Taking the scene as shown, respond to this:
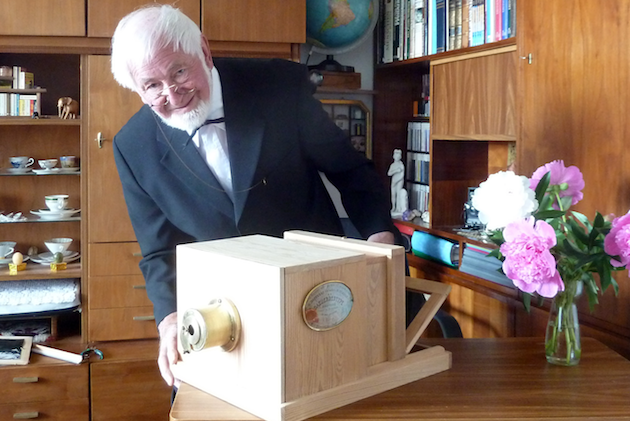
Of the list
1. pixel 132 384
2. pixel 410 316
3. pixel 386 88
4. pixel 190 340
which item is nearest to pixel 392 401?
pixel 190 340

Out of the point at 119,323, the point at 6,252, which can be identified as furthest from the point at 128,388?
the point at 6,252

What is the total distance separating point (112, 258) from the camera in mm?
Result: 2645

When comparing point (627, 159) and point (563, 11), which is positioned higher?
point (563, 11)

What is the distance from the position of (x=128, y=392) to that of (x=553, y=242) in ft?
6.55

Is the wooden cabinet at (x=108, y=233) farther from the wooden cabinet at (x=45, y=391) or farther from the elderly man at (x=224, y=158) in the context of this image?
the elderly man at (x=224, y=158)

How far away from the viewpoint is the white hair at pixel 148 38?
1505mm

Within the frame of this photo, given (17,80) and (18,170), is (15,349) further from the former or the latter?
(17,80)

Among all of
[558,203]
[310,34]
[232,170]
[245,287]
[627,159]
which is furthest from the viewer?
[310,34]

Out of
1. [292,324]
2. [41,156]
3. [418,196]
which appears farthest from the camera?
[418,196]

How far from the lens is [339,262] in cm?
98

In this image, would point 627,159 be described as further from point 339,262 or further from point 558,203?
point 339,262

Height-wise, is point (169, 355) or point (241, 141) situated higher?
point (241, 141)

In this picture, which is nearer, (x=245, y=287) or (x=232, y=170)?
(x=245, y=287)

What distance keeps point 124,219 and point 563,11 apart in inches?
68.9
